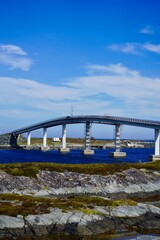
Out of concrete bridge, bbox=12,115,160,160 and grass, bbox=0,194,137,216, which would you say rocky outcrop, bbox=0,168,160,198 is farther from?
concrete bridge, bbox=12,115,160,160

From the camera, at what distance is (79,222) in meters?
33.3

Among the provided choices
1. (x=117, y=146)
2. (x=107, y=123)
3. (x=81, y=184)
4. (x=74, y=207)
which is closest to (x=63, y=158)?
(x=117, y=146)

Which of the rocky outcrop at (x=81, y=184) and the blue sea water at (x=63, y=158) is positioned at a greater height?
the blue sea water at (x=63, y=158)

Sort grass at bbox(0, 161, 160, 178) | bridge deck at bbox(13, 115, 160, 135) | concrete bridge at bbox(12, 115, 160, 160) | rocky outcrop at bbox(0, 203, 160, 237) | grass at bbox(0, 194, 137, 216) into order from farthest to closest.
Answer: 1. bridge deck at bbox(13, 115, 160, 135)
2. concrete bridge at bbox(12, 115, 160, 160)
3. grass at bbox(0, 161, 160, 178)
4. grass at bbox(0, 194, 137, 216)
5. rocky outcrop at bbox(0, 203, 160, 237)

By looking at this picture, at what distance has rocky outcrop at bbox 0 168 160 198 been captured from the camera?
49.6 m

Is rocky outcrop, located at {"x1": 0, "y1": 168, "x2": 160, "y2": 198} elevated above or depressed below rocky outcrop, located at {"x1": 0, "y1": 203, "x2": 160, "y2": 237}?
above

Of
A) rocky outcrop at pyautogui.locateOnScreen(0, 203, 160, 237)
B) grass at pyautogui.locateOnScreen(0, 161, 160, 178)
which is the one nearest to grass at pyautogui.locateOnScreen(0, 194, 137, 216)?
rocky outcrop at pyautogui.locateOnScreen(0, 203, 160, 237)

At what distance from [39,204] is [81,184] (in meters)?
16.9

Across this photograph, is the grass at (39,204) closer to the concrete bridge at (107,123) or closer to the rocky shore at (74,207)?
the rocky shore at (74,207)

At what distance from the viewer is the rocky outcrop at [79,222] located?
103 feet

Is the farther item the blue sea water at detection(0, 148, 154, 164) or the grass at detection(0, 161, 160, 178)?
the blue sea water at detection(0, 148, 154, 164)

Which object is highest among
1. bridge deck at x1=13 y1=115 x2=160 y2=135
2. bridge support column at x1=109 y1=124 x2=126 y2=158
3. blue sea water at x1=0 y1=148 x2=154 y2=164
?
bridge deck at x1=13 y1=115 x2=160 y2=135

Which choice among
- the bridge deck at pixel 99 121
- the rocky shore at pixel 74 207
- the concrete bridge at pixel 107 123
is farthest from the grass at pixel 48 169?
the bridge deck at pixel 99 121

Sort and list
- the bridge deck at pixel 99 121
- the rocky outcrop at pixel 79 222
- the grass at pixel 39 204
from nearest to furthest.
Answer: the rocky outcrop at pixel 79 222, the grass at pixel 39 204, the bridge deck at pixel 99 121
